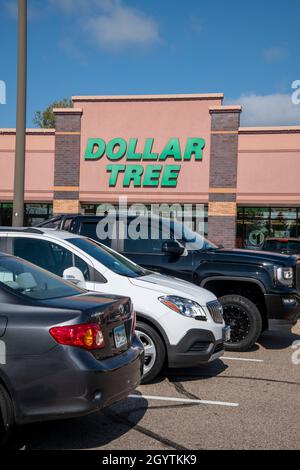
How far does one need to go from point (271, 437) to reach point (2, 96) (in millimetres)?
7601

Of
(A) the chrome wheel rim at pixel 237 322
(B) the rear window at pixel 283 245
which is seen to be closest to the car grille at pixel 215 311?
(A) the chrome wheel rim at pixel 237 322

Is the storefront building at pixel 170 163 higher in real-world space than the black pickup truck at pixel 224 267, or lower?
higher

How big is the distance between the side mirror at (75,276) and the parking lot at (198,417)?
1.37 m

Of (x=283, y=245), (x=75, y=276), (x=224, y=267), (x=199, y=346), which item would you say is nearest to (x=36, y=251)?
(x=75, y=276)

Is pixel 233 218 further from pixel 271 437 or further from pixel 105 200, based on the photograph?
pixel 271 437

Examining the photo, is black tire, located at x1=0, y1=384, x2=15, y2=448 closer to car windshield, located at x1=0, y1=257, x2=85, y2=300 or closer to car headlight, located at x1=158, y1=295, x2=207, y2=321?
car windshield, located at x1=0, y1=257, x2=85, y2=300

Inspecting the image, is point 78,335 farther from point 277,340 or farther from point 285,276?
point 277,340

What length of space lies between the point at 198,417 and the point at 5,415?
1.97 m

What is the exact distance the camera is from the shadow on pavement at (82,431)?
4250 millimetres

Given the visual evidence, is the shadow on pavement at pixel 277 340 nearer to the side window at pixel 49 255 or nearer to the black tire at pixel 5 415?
the side window at pixel 49 255

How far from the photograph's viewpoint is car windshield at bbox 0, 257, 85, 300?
170 inches

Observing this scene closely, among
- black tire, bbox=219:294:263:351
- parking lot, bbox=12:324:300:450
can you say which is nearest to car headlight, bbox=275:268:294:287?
black tire, bbox=219:294:263:351

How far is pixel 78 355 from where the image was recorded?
3852 mm

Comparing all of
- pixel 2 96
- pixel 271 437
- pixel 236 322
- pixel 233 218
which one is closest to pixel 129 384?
pixel 271 437
